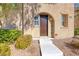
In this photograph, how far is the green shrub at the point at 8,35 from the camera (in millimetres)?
9703

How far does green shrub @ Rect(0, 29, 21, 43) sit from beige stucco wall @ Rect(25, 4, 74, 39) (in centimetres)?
20

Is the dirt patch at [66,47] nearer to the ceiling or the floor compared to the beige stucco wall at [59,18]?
nearer to the floor

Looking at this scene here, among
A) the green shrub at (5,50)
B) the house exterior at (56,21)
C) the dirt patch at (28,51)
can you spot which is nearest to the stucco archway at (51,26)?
the house exterior at (56,21)

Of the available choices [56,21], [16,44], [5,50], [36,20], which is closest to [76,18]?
[56,21]

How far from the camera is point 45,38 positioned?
9.77m

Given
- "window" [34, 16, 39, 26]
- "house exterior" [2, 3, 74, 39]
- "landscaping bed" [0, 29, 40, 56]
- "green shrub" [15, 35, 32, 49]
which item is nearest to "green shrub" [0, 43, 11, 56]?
"landscaping bed" [0, 29, 40, 56]

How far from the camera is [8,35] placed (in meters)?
9.70

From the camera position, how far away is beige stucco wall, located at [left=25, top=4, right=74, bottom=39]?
970cm

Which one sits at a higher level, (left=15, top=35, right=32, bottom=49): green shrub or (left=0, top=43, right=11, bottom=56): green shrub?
(left=15, top=35, right=32, bottom=49): green shrub

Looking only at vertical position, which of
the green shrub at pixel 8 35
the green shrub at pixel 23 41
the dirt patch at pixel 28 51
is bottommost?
the dirt patch at pixel 28 51

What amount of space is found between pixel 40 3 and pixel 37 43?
65 cm

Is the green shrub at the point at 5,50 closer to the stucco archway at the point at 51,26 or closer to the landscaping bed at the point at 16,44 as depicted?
the landscaping bed at the point at 16,44

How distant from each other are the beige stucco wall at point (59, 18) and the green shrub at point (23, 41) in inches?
3.5

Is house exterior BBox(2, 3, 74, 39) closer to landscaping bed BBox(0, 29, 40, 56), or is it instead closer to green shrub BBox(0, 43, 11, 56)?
landscaping bed BBox(0, 29, 40, 56)
